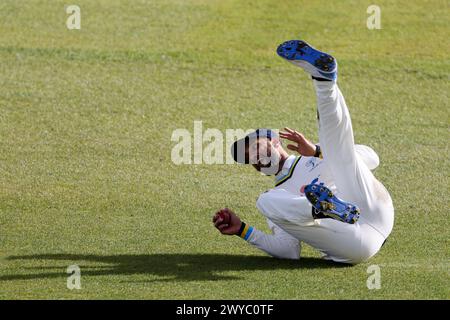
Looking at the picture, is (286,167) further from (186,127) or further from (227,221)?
(186,127)

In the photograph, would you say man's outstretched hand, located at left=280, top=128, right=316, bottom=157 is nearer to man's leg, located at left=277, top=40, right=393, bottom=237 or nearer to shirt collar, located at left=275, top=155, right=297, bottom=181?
shirt collar, located at left=275, top=155, right=297, bottom=181

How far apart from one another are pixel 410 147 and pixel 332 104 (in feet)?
16.7

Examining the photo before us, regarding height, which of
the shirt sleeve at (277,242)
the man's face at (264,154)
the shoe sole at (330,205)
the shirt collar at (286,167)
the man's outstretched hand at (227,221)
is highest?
the man's face at (264,154)

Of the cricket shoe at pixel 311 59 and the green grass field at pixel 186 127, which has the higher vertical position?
the cricket shoe at pixel 311 59

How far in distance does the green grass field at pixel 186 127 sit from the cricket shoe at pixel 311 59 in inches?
69.2

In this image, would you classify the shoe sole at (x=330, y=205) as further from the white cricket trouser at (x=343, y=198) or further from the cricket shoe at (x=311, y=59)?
the cricket shoe at (x=311, y=59)

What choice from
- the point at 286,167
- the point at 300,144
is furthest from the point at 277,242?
the point at 300,144

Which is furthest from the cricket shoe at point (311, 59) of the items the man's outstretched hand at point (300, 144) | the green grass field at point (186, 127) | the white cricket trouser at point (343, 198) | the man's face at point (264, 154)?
the green grass field at point (186, 127)

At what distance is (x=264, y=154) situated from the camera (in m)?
9.84

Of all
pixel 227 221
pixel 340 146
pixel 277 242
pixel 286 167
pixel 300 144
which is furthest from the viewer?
pixel 300 144

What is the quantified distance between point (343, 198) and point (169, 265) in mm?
1668

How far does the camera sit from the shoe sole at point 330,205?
8.91 meters

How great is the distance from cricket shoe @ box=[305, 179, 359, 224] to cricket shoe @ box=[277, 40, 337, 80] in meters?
0.94

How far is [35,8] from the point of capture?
18469 millimetres
